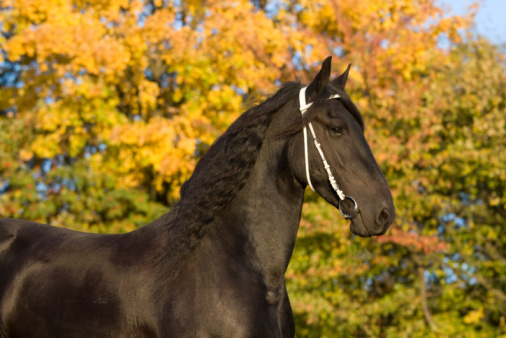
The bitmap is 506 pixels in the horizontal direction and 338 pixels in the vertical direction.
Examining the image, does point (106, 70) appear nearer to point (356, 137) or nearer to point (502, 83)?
point (502, 83)

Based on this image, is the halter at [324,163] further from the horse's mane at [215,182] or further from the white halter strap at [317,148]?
the horse's mane at [215,182]

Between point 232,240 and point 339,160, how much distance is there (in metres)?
0.76

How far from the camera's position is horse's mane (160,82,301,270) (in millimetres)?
3396

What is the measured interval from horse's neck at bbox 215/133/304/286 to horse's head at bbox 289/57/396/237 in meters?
0.10

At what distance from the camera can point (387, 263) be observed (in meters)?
11.3

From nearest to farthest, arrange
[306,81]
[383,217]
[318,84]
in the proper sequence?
[383,217]
[318,84]
[306,81]

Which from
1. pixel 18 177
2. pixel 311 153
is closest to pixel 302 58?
pixel 18 177

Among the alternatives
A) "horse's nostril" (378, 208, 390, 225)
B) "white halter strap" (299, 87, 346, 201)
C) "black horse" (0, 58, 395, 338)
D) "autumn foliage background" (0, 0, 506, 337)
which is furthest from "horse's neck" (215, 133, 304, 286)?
"autumn foliage background" (0, 0, 506, 337)

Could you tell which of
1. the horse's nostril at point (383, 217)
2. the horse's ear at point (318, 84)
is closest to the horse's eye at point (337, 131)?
the horse's ear at point (318, 84)

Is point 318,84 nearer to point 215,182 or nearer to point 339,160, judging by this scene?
point 339,160

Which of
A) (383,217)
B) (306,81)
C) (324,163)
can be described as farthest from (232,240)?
(306,81)

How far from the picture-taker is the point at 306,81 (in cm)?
1062

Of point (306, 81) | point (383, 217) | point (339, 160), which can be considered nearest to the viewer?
point (383, 217)

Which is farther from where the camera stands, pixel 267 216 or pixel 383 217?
pixel 267 216
